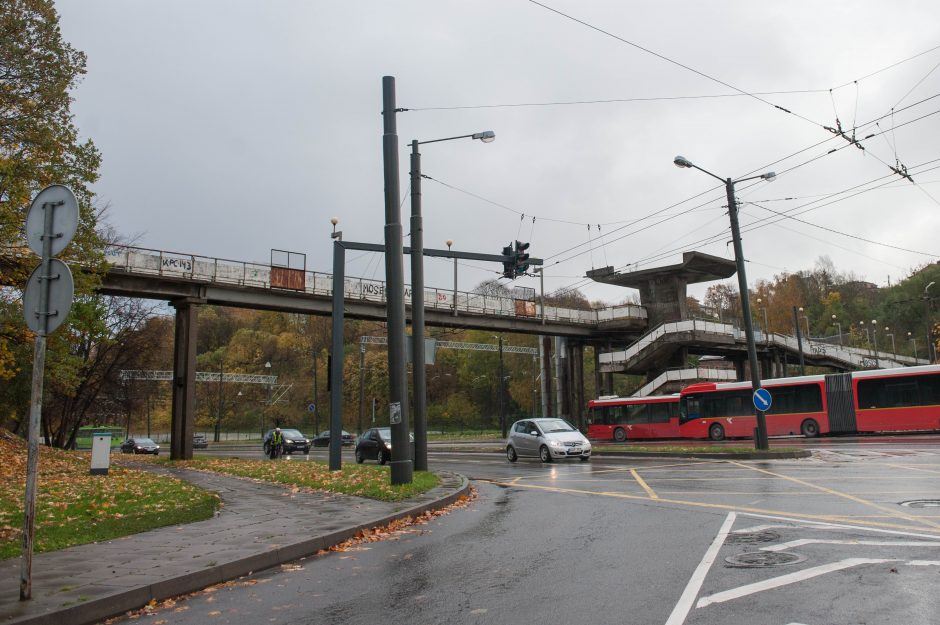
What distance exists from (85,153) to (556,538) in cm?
2012

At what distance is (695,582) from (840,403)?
95.0 ft

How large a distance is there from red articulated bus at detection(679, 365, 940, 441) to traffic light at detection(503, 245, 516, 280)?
19.1m

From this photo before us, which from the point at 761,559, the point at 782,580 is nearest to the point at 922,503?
the point at 761,559

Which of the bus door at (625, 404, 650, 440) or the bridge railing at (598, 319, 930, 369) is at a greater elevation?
the bridge railing at (598, 319, 930, 369)

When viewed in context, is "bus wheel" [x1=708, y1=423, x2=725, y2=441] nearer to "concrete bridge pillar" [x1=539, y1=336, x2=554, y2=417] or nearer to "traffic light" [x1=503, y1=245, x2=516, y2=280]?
"concrete bridge pillar" [x1=539, y1=336, x2=554, y2=417]

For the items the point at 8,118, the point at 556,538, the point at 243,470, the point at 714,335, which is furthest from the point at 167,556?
the point at 714,335

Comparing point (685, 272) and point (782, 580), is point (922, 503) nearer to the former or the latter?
point (782, 580)

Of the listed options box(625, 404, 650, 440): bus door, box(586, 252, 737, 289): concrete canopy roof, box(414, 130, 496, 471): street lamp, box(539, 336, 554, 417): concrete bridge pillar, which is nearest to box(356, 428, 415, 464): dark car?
box(414, 130, 496, 471): street lamp

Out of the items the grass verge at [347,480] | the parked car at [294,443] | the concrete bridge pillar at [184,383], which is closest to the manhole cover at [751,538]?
the grass verge at [347,480]

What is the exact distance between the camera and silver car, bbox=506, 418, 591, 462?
21734 mm

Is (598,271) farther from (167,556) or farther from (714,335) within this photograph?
(167,556)

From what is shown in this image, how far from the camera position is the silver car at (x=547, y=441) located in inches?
856

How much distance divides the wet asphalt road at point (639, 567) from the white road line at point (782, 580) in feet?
0.05

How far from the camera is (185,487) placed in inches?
587
